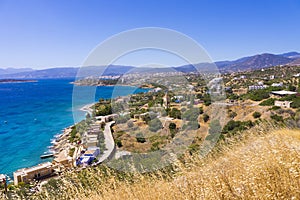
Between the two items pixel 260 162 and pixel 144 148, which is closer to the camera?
pixel 260 162

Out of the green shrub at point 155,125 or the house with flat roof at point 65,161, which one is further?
the green shrub at point 155,125

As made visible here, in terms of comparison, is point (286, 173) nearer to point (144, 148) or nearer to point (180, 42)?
point (180, 42)

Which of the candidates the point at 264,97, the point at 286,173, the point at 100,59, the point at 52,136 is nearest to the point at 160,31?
the point at 100,59

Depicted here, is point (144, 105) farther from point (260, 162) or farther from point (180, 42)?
point (260, 162)

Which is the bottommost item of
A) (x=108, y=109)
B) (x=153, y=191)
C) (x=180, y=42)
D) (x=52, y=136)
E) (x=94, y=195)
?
(x=52, y=136)

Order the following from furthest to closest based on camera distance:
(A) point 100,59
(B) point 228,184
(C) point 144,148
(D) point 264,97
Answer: (D) point 264,97, (C) point 144,148, (A) point 100,59, (B) point 228,184

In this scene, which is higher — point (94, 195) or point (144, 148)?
point (94, 195)

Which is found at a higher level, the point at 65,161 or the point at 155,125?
the point at 155,125

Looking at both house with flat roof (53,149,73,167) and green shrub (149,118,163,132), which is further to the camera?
green shrub (149,118,163,132)

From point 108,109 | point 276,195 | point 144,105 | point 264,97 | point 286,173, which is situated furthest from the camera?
point 264,97
